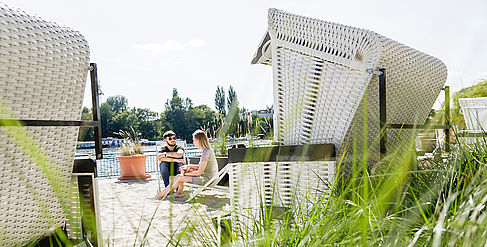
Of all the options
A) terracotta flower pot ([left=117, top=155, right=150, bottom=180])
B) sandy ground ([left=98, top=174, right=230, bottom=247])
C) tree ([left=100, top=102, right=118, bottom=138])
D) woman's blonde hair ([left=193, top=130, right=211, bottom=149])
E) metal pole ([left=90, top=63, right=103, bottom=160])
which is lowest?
sandy ground ([left=98, top=174, right=230, bottom=247])

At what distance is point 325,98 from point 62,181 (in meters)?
1.56

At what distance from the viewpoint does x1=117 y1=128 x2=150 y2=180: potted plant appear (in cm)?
798

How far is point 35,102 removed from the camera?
6.11ft

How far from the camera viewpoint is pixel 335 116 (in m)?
2.16

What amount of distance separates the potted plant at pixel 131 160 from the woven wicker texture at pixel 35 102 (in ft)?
18.7

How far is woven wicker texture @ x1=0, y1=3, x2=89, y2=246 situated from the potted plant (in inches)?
224

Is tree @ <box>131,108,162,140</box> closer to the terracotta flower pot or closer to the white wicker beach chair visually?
the terracotta flower pot

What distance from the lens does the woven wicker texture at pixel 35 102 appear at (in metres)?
1.68

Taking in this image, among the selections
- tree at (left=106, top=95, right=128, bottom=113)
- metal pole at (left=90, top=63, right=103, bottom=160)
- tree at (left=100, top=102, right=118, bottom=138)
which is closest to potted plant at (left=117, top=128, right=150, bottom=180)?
metal pole at (left=90, top=63, right=103, bottom=160)

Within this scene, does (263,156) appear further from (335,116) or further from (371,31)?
(371,31)

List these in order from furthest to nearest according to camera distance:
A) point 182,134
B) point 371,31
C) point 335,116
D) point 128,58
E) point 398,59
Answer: point 182,134
point 128,58
point 398,59
point 335,116
point 371,31

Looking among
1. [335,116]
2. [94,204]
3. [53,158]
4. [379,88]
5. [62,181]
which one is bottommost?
[94,204]

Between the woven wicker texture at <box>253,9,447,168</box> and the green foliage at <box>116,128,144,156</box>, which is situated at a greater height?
the woven wicker texture at <box>253,9,447,168</box>

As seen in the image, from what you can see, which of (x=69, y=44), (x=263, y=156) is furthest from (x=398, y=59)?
(x=69, y=44)
